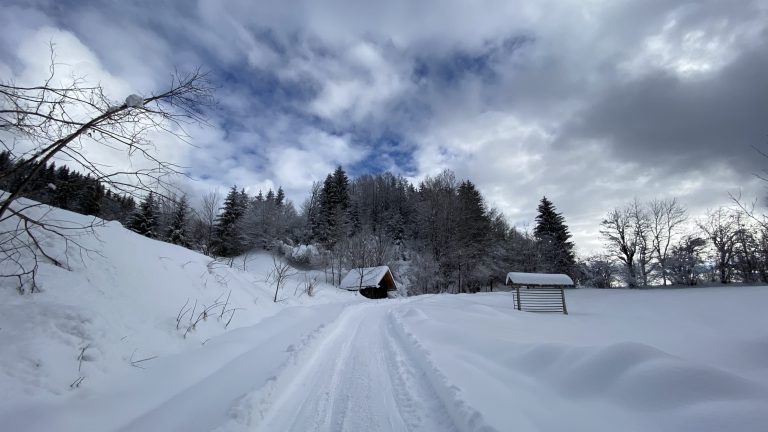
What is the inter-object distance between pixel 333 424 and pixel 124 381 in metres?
3.20

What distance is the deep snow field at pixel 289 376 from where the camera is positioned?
318 centimetres

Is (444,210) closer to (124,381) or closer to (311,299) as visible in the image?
(311,299)

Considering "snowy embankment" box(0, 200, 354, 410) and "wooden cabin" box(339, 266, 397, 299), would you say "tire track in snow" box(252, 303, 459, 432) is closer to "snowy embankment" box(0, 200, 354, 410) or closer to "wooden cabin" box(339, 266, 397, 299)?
"snowy embankment" box(0, 200, 354, 410)

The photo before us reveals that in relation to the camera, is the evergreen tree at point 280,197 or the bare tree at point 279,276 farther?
the evergreen tree at point 280,197

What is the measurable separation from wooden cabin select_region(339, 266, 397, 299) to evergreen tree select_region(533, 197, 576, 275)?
21.5 metres

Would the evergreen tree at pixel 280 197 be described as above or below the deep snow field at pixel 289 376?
above

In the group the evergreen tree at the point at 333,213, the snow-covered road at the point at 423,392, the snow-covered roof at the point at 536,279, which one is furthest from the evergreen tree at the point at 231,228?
the snow-covered road at the point at 423,392

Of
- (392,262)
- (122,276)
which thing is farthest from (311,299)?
(392,262)

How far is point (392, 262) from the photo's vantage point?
50.0 m

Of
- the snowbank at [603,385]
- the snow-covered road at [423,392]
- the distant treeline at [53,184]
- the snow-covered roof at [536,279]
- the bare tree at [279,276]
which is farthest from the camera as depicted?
the snow-covered roof at [536,279]

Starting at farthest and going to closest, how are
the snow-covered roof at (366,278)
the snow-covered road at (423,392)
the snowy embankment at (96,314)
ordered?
the snow-covered roof at (366,278), the snowy embankment at (96,314), the snow-covered road at (423,392)

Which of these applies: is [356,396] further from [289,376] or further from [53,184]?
[53,184]

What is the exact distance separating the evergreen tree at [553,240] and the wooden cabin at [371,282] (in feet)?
70.5

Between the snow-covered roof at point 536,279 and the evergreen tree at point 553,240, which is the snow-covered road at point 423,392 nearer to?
the snow-covered roof at point 536,279
